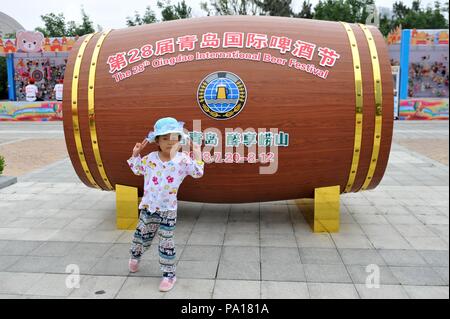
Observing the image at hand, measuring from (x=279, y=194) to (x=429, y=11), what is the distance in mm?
33707

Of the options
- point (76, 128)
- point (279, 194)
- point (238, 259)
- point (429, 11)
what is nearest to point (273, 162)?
point (279, 194)

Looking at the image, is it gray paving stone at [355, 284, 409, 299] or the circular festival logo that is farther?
the circular festival logo

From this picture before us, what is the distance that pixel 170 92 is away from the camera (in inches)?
170

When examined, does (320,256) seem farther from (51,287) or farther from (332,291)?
(51,287)

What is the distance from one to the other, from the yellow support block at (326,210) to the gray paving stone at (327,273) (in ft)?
2.89

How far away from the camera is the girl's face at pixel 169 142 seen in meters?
3.44

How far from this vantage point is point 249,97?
4.24m

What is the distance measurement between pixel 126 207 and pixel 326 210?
213 centimetres

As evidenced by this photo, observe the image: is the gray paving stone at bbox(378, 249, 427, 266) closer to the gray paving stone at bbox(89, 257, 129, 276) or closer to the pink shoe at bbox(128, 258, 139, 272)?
the pink shoe at bbox(128, 258, 139, 272)

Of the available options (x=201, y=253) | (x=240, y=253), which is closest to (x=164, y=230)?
(x=201, y=253)

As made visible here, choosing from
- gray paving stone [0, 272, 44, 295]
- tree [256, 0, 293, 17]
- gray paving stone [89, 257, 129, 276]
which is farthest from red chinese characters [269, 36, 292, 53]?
tree [256, 0, 293, 17]

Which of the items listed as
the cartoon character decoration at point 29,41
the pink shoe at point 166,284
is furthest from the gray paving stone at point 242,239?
the cartoon character decoration at point 29,41

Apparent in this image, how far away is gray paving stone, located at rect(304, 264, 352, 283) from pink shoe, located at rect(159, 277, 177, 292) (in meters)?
1.10

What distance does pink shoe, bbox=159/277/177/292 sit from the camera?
3529 mm
